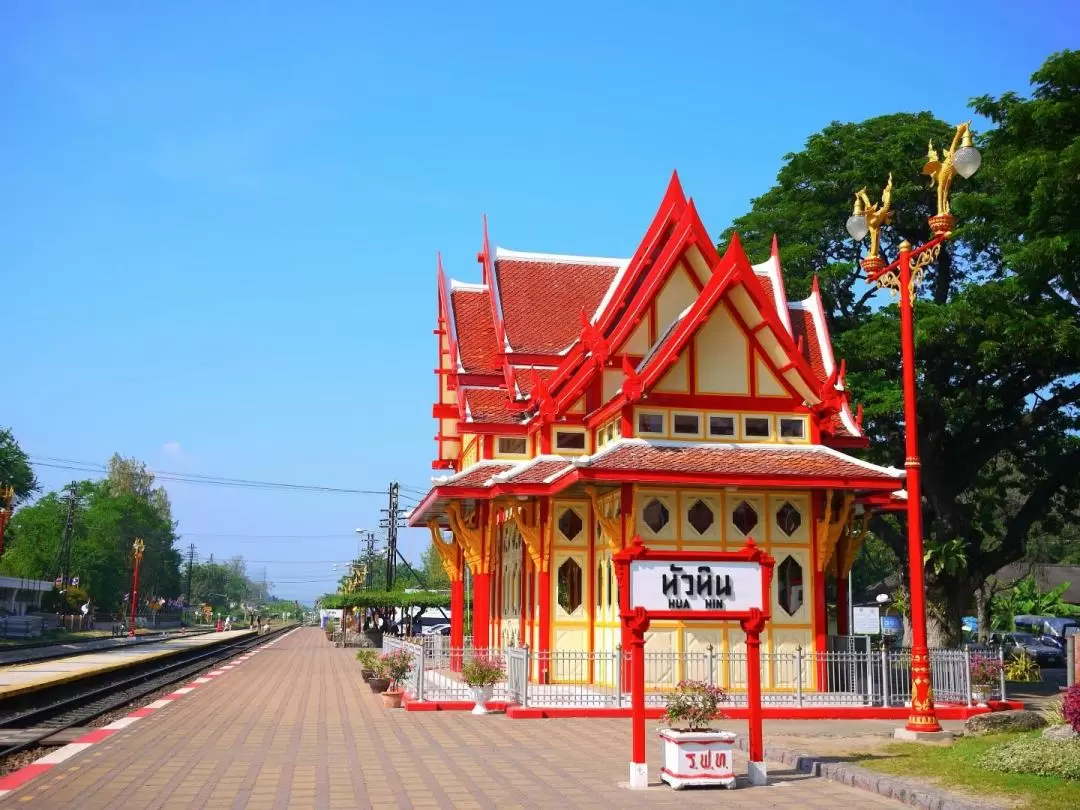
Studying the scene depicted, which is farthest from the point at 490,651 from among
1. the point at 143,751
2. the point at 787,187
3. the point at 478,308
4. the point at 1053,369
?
the point at 787,187

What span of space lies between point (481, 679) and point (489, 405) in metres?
9.58

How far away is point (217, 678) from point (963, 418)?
23652 millimetres

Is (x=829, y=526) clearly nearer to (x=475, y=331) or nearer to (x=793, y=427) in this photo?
(x=793, y=427)

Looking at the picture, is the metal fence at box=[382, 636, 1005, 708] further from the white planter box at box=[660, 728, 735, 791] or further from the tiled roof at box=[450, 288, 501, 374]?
the tiled roof at box=[450, 288, 501, 374]

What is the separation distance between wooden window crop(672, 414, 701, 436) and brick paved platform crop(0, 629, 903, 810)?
6.85 meters

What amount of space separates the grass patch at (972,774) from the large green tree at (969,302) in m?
17.2

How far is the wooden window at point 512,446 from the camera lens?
86.6ft

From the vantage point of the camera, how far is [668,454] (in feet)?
68.9

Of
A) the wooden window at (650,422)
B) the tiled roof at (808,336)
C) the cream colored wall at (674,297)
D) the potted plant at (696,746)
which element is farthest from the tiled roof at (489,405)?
the potted plant at (696,746)

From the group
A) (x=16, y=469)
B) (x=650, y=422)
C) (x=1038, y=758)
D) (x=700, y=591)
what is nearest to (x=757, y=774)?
(x=700, y=591)

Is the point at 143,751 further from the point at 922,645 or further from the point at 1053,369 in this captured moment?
the point at 1053,369

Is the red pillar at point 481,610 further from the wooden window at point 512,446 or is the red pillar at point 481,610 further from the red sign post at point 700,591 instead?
the red sign post at point 700,591

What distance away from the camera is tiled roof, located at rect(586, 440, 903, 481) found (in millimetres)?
20125

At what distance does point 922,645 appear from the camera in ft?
51.6
